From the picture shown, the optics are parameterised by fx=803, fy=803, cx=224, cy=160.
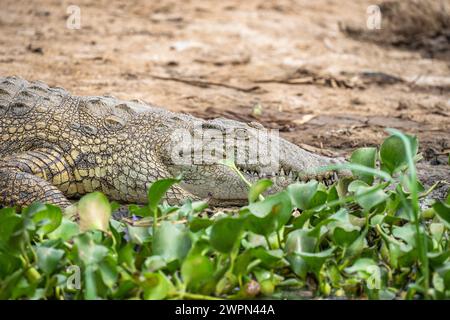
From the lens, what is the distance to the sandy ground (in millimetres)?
7402

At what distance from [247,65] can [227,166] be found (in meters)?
4.22

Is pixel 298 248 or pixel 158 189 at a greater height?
pixel 158 189

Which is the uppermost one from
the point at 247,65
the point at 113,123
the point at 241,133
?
the point at 247,65

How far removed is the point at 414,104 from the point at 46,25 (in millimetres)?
4493

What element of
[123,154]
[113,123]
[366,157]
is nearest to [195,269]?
[366,157]

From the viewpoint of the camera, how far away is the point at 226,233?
366cm

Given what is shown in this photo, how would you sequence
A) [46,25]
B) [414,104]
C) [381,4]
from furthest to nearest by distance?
[381,4]
[46,25]
[414,104]

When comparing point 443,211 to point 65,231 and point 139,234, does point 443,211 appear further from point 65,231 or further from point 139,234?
point 65,231

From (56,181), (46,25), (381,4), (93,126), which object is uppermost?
(381,4)

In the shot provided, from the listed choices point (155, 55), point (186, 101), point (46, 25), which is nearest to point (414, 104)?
point (186, 101)

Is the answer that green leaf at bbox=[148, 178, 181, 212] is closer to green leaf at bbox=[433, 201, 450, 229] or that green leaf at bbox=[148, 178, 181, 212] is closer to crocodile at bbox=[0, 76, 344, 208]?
crocodile at bbox=[0, 76, 344, 208]

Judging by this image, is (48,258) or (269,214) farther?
(269,214)

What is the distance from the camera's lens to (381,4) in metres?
10.9
